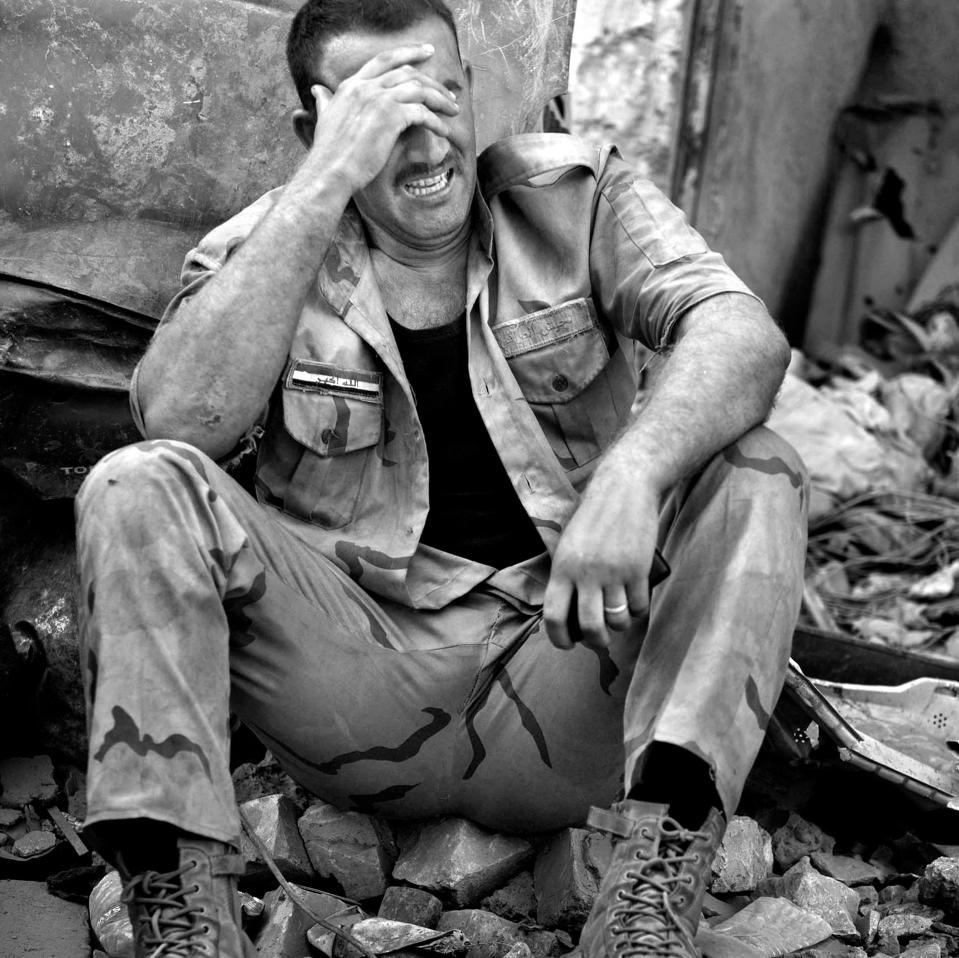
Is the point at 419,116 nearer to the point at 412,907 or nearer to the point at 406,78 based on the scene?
the point at 406,78

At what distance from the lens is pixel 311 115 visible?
9.59ft

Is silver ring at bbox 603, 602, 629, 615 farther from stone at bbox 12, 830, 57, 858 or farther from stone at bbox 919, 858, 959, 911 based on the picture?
stone at bbox 12, 830, 57, 858

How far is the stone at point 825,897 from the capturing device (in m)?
2.71

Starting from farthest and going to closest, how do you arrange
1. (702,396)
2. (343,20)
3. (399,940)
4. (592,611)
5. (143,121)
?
(143,121) < (343,20) < (399,940) < (702,396) < (592,611)

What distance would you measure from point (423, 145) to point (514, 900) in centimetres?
149

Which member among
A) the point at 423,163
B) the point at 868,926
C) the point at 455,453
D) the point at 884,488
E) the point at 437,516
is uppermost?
the point at 423,163

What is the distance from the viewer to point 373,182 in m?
2.76

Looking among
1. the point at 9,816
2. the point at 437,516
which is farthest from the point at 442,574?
the point at 9,816

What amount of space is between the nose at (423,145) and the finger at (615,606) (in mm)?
1019

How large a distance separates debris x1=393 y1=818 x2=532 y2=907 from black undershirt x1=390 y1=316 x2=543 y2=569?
529mm

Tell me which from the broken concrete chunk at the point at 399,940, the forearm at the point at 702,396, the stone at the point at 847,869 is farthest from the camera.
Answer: the stone at the point at 847,869

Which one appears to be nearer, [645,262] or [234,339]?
[234,339]

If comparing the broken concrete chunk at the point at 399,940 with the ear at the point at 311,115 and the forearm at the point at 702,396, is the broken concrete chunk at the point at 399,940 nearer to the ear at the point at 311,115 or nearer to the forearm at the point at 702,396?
the forearm at the point at 702,396

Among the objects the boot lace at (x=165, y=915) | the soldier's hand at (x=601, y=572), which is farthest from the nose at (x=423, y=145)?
the boot lace at (x=165, y=915)
